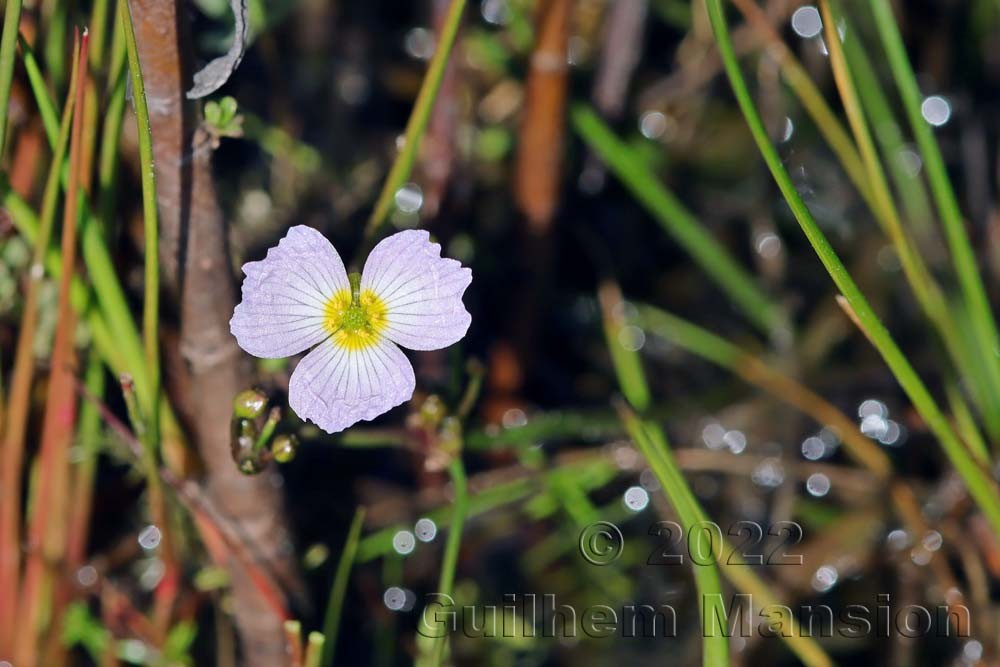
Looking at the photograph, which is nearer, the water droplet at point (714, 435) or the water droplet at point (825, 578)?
the water droplet at point (825, 578)

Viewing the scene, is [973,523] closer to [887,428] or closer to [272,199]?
[887,428]

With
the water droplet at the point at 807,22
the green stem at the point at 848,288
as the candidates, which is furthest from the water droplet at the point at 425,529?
the water droplet at the point at 807,22

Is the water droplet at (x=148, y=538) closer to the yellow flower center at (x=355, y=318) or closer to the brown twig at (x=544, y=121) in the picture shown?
the yellow flower center at (x=355, y=318)

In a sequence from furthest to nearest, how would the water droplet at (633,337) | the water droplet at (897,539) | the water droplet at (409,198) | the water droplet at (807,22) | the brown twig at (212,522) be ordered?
the water droplet at (807,22), the water droplet at (633,337), the water droplet at (409,198), the water droplet at (897,539), the brown twig at (212,522)

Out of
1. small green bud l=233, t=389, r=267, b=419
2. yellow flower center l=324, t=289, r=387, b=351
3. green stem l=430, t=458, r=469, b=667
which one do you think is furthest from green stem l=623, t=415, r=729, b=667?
small green bud l=233, t=389, r=267, b=419

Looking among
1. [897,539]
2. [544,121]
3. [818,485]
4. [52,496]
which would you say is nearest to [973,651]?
[897,539]

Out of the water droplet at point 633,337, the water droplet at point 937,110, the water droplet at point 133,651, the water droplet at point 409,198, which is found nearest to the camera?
the water droplet at point 133,651

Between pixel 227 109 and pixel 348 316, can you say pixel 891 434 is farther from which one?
pixel 227 109

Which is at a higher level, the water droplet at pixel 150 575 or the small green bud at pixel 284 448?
the small green bud at pixel 284 448

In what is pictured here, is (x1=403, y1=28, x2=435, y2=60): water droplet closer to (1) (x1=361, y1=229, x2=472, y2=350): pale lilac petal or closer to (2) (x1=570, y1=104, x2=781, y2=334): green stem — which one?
(2) (x1=570, y1=104, x2=781, y2=334): green stem
